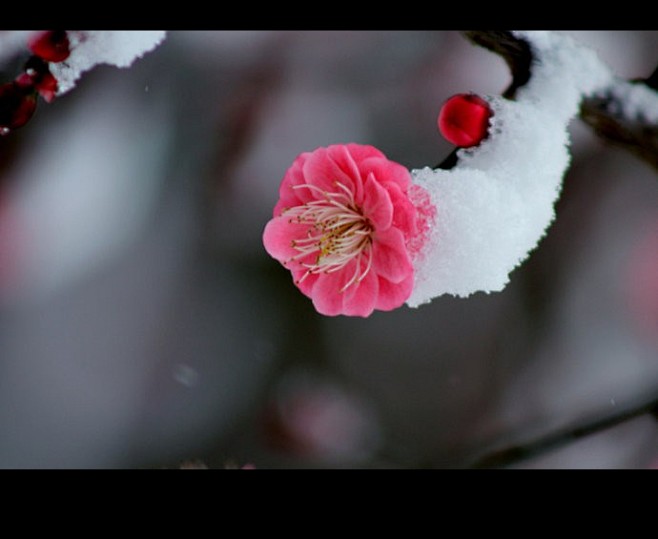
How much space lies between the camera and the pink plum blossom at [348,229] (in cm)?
41

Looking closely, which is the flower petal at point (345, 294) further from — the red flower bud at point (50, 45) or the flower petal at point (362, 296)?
the red flower bud at point (50, 45)

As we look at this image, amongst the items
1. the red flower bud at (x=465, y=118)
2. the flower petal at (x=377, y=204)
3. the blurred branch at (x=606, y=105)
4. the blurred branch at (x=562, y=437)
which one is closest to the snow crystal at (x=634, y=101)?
the blurred branch at (x=606, y=105)

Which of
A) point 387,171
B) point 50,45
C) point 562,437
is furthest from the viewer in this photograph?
point 562,437

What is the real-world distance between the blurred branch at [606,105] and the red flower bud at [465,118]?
0.18 feet

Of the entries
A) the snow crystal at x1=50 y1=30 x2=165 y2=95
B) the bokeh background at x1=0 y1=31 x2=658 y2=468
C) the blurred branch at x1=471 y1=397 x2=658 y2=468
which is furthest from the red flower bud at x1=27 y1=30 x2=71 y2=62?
the blurred branch at x1=471 y1=397 x2=658 y2=468

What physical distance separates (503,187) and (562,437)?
0.50 meters

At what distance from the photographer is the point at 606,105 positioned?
478mm

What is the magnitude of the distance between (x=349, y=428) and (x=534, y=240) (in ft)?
1.54

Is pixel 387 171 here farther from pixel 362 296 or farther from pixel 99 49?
pixel 99 49

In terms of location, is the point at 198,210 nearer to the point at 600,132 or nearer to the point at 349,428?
the point at 349,428

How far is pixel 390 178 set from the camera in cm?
41

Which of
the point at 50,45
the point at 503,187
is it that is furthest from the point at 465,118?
the point at 50,45
